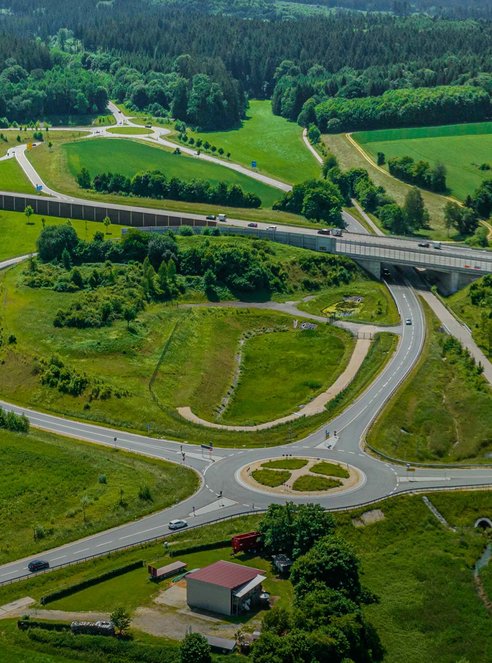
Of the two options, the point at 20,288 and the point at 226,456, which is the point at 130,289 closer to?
the point at 20,288

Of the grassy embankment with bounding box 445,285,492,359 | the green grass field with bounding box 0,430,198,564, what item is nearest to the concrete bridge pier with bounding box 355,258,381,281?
the grassy embankment with bounding box 445,285,492,359

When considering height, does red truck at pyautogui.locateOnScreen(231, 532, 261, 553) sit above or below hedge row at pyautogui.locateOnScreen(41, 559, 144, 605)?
above

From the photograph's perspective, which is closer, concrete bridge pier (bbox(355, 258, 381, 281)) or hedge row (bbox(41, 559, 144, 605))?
hedge row (bbox(41, 559, 144, 605))

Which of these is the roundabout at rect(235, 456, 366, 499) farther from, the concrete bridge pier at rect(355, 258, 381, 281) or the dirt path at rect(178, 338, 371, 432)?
the concrete bridge pier at rect(355, 258, 381, 281)

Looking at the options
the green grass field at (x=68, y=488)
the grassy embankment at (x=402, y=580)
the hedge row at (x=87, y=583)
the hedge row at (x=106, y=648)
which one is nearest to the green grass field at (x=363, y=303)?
the green grass field at (x=68, y=488)

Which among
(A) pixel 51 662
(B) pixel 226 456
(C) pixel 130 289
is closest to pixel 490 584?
(B) pixel 226 456

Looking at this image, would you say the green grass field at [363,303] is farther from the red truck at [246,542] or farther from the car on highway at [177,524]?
the red truck at [246,542]
